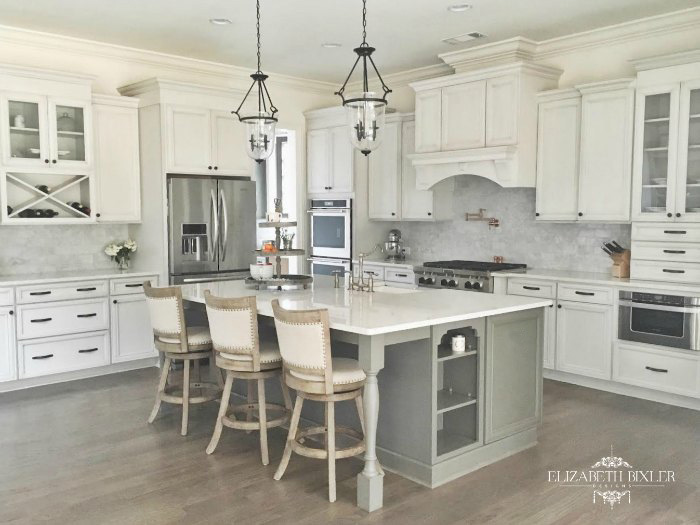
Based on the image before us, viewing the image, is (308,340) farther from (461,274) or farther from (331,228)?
(331,228)

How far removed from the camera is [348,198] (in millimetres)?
7281

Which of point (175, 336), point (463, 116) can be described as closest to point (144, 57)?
point (463, 116)

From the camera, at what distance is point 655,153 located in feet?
16.7

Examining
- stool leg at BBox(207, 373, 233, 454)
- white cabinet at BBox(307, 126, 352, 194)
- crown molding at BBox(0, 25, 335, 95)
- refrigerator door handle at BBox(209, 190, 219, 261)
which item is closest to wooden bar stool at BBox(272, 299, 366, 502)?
stool leg at BBox(207, 373, 233, 454)

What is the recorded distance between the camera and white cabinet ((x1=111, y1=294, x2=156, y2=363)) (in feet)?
19.3

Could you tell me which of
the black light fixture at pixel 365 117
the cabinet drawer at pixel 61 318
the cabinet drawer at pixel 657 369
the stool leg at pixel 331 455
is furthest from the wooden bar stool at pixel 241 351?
the cabinet drawer at pixel 657 369

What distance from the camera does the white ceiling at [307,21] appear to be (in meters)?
4.93

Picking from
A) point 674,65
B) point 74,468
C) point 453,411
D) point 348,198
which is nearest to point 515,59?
point 674,65

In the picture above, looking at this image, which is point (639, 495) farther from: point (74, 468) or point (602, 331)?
point (74, 468)

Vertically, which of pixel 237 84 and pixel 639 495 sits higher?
pixel 237 84

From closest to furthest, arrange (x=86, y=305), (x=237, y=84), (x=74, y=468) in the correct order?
(x=74, y=468), (x=86, y=305), (x=237, y=84)

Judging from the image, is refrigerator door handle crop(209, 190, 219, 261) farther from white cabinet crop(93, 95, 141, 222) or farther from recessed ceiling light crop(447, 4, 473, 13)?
recessed ceiling light crop(447, 4, 473, 13)

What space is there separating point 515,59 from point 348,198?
2326 millimetres

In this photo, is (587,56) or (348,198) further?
(348,198)
